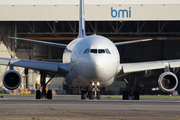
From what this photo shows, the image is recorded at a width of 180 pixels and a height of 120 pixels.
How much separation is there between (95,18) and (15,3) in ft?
33.1

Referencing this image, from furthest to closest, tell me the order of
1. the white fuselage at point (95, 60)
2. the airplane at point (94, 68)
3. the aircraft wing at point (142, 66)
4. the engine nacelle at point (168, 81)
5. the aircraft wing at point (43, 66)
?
the aircraft wing at point (43, 66)
the aircraft wing at point (142, 66)
the engine nacelle at point (168, 81)
the airplane at point (94, 68)
the white fuselage at point (95, 60)

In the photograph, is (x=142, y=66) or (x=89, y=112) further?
(x=142, y=66)

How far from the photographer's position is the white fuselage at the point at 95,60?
19.2 meters

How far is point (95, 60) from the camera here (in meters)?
19.0

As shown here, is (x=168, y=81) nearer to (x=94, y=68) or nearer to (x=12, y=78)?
(x=94, y=68)

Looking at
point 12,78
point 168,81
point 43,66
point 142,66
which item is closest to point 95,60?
point 142,66

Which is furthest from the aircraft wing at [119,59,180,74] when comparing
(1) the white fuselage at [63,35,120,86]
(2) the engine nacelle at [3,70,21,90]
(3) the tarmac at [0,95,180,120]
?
(3) the tarmac at [0,95,180,120]

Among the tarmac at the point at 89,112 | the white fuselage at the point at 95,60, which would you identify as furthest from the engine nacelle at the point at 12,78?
the tarmac at the point at 89,112

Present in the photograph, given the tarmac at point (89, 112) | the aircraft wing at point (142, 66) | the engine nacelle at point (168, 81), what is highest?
the aircraft wing at point (142, 66)

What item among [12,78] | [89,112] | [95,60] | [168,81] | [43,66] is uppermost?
[43,66]

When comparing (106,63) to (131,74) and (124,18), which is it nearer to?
(131,74)

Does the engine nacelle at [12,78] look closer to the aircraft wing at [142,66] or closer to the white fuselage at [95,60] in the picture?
the white fuselage at [95,60]

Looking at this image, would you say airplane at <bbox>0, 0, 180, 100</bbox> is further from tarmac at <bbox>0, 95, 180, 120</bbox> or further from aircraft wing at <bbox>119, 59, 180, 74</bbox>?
tarmac at <bbox>0, 95, 180, 120</bbox>

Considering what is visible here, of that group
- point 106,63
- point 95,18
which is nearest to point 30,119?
point 106,63
